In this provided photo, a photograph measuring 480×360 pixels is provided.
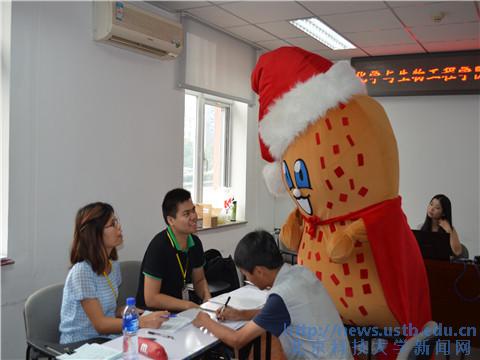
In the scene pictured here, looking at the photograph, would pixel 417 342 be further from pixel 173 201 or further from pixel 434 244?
pixel 434 244

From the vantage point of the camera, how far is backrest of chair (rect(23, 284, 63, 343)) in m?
2.04

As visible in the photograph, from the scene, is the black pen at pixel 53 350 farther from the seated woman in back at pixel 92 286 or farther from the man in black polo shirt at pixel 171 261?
the man in black polo shirt at pixel 171 261

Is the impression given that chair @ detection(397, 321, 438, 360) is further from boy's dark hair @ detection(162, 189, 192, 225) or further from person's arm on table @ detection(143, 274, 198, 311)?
boy's dark hair @ detection(162, 189, 192, 225)

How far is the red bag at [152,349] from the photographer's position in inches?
66.2

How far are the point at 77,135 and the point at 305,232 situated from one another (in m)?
1.66

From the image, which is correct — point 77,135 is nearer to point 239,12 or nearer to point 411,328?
point 239,12

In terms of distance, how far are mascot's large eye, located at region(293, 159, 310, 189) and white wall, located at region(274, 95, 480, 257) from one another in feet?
10.4

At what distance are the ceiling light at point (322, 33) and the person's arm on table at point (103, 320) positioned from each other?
9.25 ft

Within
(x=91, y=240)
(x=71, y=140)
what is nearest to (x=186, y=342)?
(x=91, y=240)

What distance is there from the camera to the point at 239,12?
361cm

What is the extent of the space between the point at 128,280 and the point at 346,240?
55.6 inches

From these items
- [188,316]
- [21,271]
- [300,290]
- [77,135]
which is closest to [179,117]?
[77,135]

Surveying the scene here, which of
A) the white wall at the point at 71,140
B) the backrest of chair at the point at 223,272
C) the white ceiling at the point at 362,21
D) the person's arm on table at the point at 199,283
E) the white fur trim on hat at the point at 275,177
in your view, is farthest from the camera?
the white ceiling at the point at 362,21

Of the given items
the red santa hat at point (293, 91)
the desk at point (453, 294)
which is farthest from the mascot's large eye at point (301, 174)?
the desk at point (453, 294)
